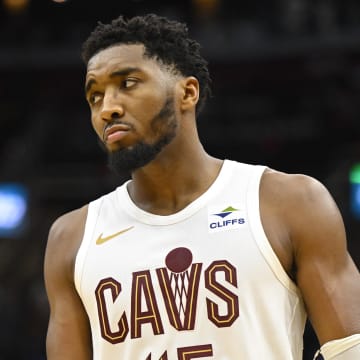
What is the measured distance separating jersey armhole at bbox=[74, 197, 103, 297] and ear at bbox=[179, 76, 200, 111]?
613mm

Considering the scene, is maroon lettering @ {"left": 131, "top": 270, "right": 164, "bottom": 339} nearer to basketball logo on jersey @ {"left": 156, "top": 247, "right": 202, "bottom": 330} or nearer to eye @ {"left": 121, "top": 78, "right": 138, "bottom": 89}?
basketball logo on jersey @ {"left": 156, "top": 247, "right": 202, "bottom": 330}

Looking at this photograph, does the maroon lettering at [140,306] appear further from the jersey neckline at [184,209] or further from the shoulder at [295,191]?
the shoulder at [295,191]

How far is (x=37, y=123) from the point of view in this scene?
18.6 meters

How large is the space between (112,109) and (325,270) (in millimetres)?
1055

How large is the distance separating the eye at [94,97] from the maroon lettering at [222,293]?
84cm

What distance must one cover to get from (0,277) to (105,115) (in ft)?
42.4

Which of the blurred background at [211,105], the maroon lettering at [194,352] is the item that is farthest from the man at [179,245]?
the blurred background at [211,105]

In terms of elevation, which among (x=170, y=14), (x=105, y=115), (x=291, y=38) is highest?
(x=170, y=14)

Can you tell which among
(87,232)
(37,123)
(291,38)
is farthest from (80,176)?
(87,232)

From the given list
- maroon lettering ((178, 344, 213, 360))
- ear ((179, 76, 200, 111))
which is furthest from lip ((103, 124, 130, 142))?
maroon lettering ((178, 344, 213, 360))

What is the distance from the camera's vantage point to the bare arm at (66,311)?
405 cm

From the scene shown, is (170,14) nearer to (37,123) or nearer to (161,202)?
(37,123)

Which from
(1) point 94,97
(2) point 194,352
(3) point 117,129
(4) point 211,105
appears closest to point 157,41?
(1) point 94,97

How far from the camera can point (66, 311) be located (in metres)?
4.07
